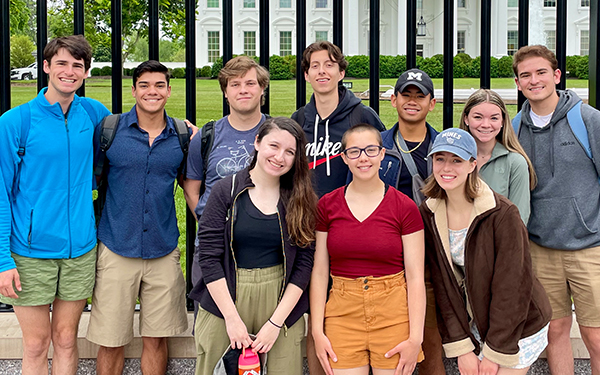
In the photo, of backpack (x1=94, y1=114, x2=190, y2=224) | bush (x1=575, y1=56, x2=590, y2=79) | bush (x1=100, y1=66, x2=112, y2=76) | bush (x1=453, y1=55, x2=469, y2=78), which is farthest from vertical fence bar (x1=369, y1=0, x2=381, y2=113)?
bush (x1=575, y1=56, x2=590, y2=79)

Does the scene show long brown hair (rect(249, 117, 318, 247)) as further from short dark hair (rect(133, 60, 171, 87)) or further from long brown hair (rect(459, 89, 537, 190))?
long brown hair (rect(459, 89, 537, 190))

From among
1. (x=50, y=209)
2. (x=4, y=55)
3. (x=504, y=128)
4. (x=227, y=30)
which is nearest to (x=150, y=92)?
(x=227, y=30)

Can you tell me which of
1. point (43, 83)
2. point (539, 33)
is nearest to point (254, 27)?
point (539, 33)

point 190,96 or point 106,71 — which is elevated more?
point 106,71

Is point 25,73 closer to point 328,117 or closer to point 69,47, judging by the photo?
point 69,47

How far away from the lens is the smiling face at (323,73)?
11.0 feet

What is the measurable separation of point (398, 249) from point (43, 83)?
2.64 m

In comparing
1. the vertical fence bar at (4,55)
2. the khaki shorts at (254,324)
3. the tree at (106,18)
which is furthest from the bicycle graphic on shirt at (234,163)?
the tree at (106,18)

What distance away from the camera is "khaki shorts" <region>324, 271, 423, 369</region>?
2.79 metres

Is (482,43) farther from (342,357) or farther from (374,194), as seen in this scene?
(342,357)

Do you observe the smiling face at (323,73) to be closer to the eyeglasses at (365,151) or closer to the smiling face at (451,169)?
the eyeglasses at (365,151)

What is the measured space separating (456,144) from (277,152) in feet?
2.97

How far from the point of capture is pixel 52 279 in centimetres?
313

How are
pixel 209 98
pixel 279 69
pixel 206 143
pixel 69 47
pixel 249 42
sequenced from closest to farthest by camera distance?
pixel 69 47 < pixel 206 143 < pixel 209 98 < pixel 279 69 < pixel 249 42
